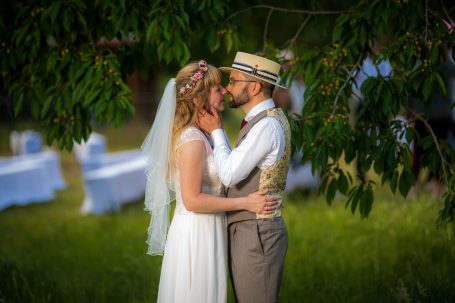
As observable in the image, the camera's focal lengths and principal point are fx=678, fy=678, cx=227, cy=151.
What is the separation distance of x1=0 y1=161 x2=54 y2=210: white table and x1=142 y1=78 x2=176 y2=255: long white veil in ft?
25.6

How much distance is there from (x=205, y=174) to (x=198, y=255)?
0.44 meters

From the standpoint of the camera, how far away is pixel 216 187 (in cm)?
371

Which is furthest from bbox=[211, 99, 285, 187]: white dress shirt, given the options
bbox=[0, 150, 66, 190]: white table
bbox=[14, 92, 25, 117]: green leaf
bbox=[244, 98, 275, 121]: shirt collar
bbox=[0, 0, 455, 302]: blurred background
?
bbox=[0, 150, 66, 190]: white table

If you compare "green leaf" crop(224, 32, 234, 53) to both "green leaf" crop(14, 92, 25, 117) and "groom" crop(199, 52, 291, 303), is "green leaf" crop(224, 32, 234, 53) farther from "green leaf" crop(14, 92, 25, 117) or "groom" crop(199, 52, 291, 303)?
"green leaf" crop(14, 92, 25, 117)

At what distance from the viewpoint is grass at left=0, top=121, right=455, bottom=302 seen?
5.55 metres

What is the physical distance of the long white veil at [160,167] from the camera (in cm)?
367

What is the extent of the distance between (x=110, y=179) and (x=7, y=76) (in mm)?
5785

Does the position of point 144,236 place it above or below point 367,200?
below

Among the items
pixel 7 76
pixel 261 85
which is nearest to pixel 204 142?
pixel 261 85

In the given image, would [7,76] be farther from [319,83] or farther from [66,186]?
[66,186]

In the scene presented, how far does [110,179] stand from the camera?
1048 cm

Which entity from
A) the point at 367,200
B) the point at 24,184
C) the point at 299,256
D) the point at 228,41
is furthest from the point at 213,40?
the point at 24,184

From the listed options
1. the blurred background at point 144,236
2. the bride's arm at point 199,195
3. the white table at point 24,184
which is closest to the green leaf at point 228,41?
the blurred background at point 144,236

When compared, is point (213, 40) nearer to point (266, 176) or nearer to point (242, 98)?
point (242, 98)
